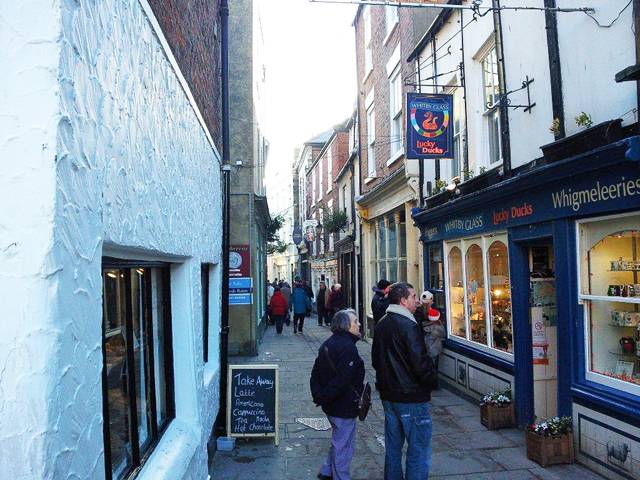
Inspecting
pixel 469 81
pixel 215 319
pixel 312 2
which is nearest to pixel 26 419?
pixel 312 2

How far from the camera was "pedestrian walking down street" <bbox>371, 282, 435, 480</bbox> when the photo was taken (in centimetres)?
466

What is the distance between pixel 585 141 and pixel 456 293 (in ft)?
15.5

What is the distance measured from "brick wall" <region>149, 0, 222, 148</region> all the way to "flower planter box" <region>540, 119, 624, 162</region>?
3851mm

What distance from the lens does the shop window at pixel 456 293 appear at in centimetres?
953

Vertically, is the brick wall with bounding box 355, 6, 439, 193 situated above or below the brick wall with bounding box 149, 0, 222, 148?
above

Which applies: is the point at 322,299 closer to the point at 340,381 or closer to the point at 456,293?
the point at 456,293

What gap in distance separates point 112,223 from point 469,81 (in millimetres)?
8122

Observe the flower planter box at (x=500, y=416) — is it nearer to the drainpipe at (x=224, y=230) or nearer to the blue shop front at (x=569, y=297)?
the blue shop front at (x=569, y=297)

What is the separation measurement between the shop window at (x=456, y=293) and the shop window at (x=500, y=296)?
4.06 ft

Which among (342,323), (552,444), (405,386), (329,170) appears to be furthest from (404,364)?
(329,170)

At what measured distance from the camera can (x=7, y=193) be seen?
162cm

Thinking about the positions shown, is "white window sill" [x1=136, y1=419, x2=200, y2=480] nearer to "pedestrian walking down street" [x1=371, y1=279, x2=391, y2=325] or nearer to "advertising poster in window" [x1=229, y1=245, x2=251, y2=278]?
"pedestrian walking down street" [x1=371, y1=279, x2=391, y2=325]

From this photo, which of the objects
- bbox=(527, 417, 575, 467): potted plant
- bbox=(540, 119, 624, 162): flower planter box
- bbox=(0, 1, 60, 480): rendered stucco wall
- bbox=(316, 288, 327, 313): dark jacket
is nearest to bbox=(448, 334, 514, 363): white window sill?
bbox=(527, 417, 575, 467): potted plant

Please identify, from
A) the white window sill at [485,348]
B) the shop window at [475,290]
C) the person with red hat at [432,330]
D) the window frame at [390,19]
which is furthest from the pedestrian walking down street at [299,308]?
the person with red hat at [432,330]
